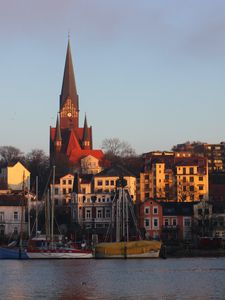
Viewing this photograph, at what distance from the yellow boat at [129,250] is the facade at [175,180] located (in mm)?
55186

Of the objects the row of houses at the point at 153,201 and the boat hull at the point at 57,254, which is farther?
the row of houses at the point at 153,201

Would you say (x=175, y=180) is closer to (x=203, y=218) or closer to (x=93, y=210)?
(x=93, y=210)

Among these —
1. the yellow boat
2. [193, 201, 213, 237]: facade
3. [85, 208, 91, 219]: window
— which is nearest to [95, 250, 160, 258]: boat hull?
the yellow boat

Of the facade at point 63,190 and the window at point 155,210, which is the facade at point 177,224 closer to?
the window at point 155,210

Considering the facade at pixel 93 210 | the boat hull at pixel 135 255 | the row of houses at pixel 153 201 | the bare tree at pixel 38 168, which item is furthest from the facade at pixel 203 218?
the bare tree at pixel 38 168

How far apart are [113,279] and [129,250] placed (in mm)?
23446

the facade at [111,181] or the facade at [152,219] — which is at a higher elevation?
the facade at [111,181]

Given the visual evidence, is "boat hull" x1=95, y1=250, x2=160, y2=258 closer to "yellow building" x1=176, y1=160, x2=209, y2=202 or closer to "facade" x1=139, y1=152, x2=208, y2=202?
"yellow building" x1=176, y1=160, x2=209, y2=202

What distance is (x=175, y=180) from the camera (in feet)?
518

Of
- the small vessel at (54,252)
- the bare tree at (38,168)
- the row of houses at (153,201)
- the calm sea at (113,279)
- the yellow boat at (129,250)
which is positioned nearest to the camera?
the calm sea at (113,279)

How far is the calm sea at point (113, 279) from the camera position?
62.9 metres

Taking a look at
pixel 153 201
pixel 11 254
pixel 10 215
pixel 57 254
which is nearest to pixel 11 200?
pixel 10 215

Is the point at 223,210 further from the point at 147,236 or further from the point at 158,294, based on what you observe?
the point at 158,294

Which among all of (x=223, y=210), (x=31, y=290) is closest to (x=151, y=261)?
(x=31, y=290)
